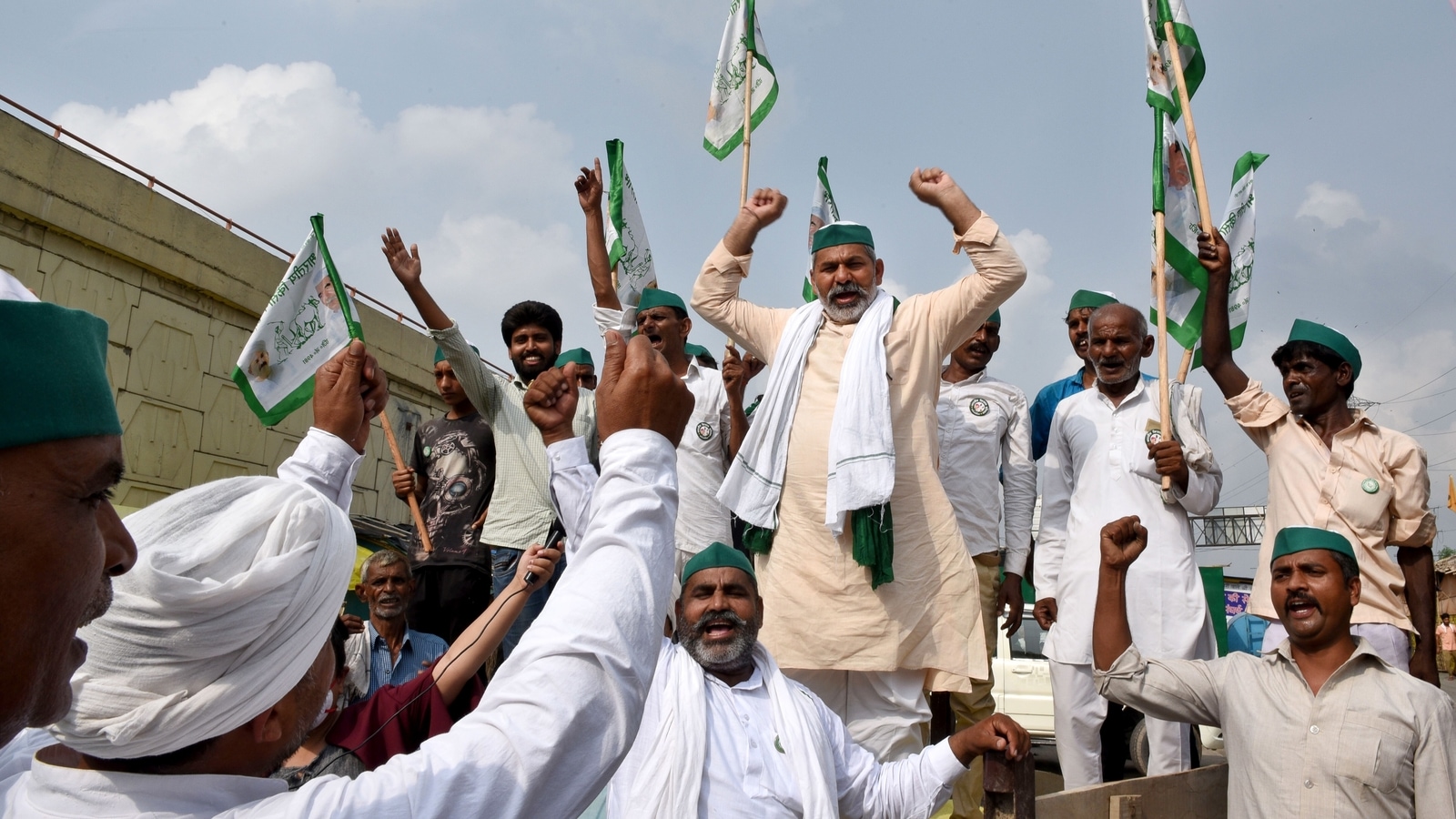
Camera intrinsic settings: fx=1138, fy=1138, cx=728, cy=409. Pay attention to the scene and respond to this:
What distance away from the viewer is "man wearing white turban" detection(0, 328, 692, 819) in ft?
4.17

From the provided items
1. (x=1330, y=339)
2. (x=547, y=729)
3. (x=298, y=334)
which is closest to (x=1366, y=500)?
(x=1330, y=339)

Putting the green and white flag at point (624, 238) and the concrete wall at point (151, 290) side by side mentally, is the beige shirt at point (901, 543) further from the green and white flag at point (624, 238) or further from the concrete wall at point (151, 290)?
the concrete wall at point (151, 290)

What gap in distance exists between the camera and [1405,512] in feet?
15.3

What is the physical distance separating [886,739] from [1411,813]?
171 centimetres

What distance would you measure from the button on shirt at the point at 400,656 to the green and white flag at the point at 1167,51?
4.34m

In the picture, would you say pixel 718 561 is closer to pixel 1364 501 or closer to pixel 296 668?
pixel 1364 501

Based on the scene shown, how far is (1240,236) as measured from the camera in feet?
18.5

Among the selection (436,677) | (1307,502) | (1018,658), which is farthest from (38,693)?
(1018,658)

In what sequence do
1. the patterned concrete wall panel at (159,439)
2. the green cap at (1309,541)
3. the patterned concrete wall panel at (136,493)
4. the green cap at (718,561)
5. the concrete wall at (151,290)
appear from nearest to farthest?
1. the green cap at (1309,541)
2. the green cap at (718,561)
3. the concrete wall at (151,290)
4. the patterned concrete wall panel at (136,493)
5. the patterned concrete wall panel at (159,439)

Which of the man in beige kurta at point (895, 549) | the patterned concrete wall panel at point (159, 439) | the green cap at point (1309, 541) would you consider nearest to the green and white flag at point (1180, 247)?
the man in beige kurta at point (895, 549)

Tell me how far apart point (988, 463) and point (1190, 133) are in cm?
185

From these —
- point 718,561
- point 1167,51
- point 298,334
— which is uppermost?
point 1167,51

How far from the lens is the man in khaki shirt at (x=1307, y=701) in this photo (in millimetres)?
3492

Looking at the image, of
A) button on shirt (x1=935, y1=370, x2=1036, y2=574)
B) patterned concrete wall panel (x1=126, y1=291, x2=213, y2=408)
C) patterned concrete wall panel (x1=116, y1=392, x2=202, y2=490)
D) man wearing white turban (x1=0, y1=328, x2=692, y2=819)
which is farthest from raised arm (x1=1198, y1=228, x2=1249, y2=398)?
patterned concrete wall panel (x1=126, y1=291, x2=213, y2=408)
